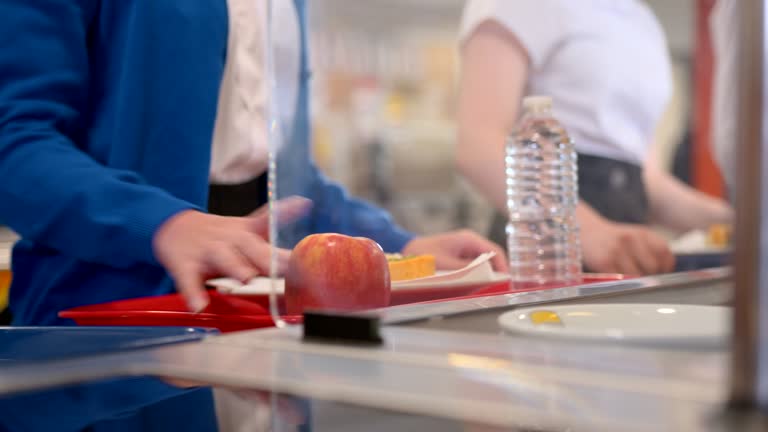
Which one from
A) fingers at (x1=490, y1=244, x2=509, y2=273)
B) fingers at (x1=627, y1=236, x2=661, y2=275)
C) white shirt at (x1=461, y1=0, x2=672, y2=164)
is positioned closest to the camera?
fingers at (x1=490, y1=244, x2=509, y2=273)

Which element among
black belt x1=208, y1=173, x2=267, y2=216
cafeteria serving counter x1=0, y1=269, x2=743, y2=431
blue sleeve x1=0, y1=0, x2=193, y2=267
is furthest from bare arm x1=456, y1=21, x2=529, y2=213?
cafeteria serving counter x1=0, y1=269, x2=743, y2=431

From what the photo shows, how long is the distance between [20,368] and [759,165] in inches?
15.5

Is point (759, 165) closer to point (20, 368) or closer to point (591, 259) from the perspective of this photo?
point (20, 368)

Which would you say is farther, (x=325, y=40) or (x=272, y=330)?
(x=325, y=40)

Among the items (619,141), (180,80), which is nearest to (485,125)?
(619,141)

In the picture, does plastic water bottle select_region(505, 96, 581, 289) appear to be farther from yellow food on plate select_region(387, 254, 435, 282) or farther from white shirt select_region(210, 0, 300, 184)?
white shirt select_region(210, 0, 300, 184)

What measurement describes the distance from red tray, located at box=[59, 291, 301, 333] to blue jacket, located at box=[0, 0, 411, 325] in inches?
3.4

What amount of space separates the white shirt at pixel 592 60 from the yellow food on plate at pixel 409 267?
0.70 m

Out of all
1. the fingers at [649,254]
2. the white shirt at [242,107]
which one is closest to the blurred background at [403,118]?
the fingers at [649,254]

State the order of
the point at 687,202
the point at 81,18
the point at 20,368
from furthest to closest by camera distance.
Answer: the point at 687,202 < the point at 81,18 < the point at 20,368

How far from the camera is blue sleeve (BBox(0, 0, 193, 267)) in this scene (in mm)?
1000

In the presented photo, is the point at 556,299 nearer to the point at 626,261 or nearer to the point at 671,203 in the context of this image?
the point at 626,261

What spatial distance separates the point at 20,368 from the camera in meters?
0.50

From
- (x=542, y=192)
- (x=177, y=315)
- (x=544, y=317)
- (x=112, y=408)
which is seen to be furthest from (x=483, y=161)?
→ (x=112, y=408)
